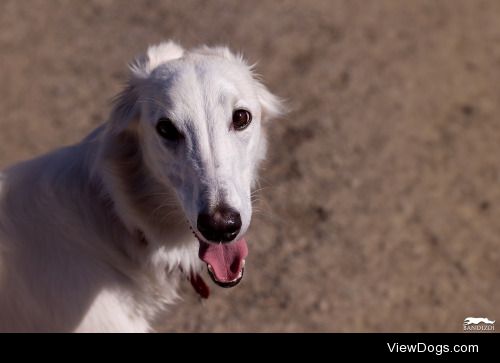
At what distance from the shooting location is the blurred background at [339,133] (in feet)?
16.0

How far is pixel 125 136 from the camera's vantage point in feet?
11.0

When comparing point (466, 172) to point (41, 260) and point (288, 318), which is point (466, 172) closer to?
point (288, 318)

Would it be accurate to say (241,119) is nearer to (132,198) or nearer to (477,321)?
(132,198)

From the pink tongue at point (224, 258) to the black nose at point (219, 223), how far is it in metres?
0.24

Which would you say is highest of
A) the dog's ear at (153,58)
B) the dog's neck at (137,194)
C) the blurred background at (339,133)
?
the dog's ear at (153,58)

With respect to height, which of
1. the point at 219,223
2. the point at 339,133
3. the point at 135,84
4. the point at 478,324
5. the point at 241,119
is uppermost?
the point at 135,84

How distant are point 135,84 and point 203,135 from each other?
1.88ft

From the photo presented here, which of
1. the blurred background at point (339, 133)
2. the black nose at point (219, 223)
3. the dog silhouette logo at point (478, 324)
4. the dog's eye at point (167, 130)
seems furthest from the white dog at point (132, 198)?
the dog silhouette logo at point (478, 324)

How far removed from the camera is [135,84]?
336 cm

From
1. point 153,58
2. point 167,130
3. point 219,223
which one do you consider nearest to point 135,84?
point 153,58

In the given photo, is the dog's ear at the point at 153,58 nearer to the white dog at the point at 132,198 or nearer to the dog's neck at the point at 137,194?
the white dog at the point at 132,198

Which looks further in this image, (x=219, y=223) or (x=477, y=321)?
(x=477, y=321)

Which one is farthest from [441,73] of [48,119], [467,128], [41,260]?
[41,260]
